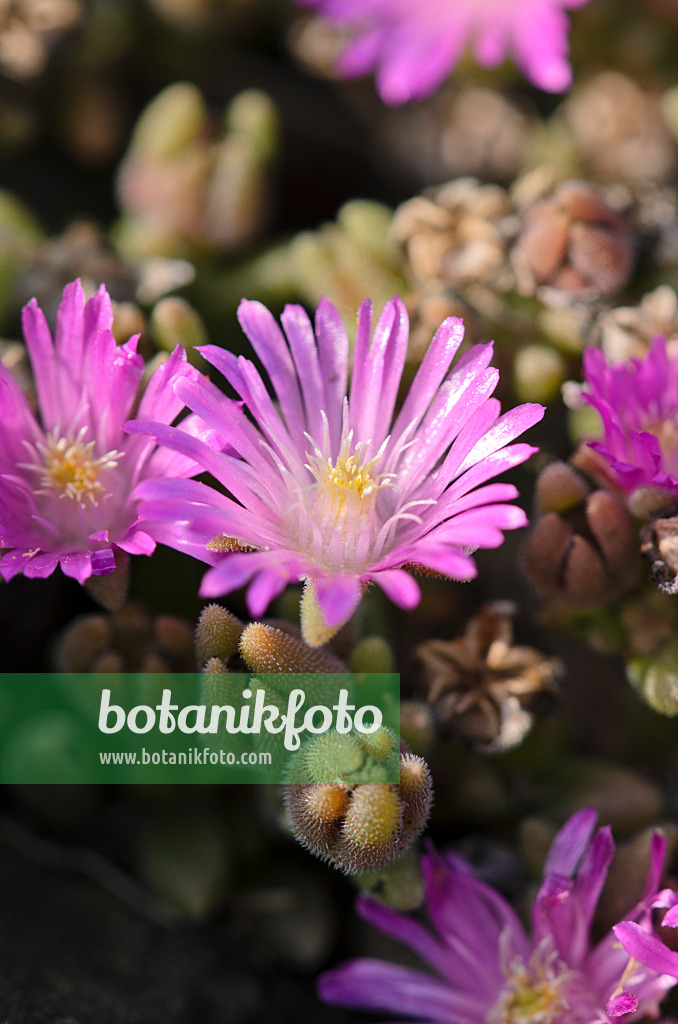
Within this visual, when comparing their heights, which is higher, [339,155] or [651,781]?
[339,155]

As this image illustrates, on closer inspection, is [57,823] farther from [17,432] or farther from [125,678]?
[17,432]

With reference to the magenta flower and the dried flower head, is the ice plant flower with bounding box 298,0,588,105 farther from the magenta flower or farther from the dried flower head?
the dried flower head

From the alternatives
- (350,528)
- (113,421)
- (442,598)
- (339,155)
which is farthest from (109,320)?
(339,155)

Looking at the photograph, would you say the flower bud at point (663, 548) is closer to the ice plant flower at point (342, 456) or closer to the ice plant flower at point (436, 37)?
the ice plant flower at point (342, 456)

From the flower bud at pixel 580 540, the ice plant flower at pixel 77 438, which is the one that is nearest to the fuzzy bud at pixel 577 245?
the flower bud at pixel 580 540

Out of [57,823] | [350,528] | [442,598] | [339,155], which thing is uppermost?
[339,155]

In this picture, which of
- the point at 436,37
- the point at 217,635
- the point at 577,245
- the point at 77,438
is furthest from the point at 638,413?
the point at 436,37
